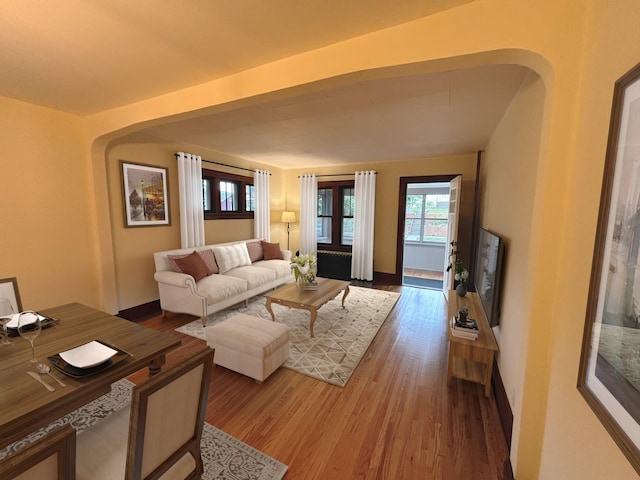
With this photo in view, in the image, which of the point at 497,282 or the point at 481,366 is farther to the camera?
the point at 481,366

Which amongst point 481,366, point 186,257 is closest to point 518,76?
point 481,366

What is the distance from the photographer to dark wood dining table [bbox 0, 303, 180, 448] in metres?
1.00

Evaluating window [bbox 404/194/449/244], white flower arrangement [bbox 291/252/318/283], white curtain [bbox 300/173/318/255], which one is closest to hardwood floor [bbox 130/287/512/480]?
white flower arrangement [bbox 291/252/318/283]

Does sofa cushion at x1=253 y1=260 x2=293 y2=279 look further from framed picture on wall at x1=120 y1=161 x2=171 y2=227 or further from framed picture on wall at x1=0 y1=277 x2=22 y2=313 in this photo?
framed picture on wall at x1=0 y1=277 x2=22 y2=313

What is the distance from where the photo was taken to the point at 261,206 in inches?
220

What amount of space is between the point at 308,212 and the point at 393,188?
197 cm

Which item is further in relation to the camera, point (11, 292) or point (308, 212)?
point (308, 212)

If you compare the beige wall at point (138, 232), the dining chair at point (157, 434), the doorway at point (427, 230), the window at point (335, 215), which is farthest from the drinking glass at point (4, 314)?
A: the doorway at point (427, 230)

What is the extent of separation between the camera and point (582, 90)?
3.60 ft

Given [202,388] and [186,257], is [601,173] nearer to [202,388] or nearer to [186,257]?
[202,388]

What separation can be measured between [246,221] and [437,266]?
4966 mm

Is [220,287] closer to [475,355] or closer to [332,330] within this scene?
[332,330]

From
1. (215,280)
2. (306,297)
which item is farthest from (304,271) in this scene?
(215,280)

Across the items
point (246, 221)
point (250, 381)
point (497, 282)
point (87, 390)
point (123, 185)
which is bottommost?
point (250, 381)
